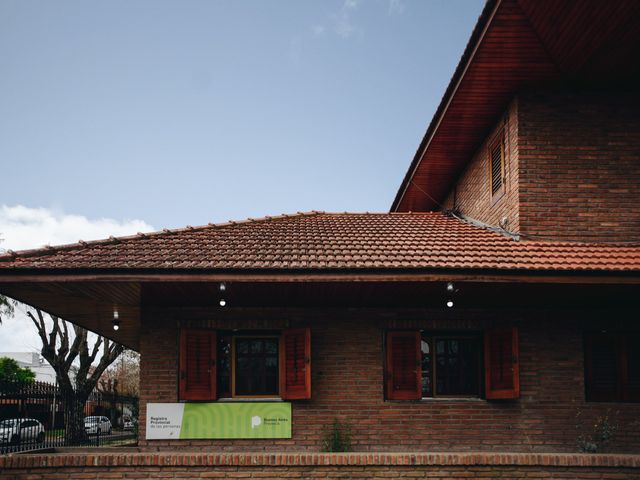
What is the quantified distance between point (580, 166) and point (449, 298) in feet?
10.9

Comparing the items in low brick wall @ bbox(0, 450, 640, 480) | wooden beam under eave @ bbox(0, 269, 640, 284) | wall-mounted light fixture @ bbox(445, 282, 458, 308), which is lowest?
low brick wall @ bbox(0, 450, 640, 480)

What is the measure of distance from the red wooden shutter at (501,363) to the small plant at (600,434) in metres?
1.30

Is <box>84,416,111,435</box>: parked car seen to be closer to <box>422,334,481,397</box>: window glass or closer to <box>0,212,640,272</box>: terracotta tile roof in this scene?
<box>0,212,640,272</box>: terracotta tile roof

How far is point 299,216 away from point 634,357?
6737mm

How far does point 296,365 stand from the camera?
416 inches

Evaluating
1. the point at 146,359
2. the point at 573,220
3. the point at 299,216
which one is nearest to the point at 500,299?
the point at 573,220

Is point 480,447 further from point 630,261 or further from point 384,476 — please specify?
point 630,261

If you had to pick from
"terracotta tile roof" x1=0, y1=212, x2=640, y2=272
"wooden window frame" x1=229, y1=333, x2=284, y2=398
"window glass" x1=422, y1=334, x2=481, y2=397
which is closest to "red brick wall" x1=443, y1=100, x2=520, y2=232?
"terracotta tile roof" x1=0, y1=212, x2=640, y2=272

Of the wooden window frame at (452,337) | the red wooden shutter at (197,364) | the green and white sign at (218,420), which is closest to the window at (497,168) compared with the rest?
the wooden window frame at (452,337)

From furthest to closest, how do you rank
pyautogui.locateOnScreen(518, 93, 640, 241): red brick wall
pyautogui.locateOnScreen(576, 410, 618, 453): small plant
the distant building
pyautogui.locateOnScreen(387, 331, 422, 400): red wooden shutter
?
the distant building → pyautogui.locateOnScreen(518, 93, 640, 241): red brick wall → pyautogui.locateOnScreen(387, 331, 422, 400): red wooden shutter → pyautogui.locateOnScreen(576, 410, 618, 453): small plant

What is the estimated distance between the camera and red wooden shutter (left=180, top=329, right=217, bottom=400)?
34.7 feet

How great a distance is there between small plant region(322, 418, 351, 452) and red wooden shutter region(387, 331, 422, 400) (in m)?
0.87

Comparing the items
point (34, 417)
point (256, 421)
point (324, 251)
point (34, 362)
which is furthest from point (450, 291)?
point (34, 362)

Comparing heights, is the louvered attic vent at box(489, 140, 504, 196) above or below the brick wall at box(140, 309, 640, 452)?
above
